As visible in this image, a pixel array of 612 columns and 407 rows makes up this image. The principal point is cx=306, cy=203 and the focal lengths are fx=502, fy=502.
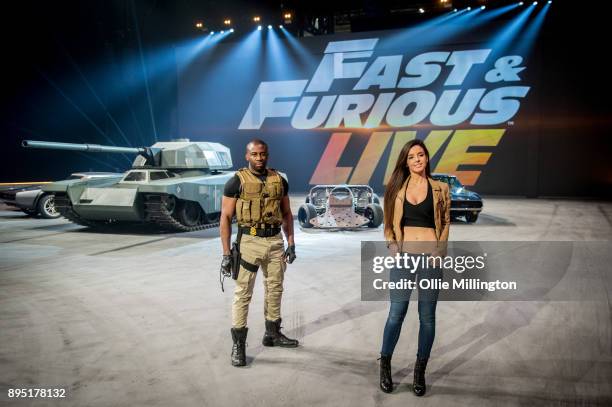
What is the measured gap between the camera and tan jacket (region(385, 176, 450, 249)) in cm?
351

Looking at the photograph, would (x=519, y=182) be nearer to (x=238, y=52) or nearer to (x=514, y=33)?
(x=514, y=33)

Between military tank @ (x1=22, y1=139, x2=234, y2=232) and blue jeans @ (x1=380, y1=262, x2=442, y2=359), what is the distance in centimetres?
852

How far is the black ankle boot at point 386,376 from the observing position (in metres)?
3.56

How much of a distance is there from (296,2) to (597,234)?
796 inches

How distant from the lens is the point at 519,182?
2155 centimetres

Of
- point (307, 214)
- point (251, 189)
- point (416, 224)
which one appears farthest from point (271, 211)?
point (307, 214)

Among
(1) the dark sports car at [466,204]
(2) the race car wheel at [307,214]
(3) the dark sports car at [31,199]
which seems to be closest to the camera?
(2) the race car wheel at [307,214]

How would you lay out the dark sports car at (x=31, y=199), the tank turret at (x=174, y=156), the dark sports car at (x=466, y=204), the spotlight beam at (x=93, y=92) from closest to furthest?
the dark sports car at (x=466, y=204) < the tank turret at (x=174, y=156) < the dark sports car at (x=31, y=199) < the spotlight beam at (x=93, y=92)

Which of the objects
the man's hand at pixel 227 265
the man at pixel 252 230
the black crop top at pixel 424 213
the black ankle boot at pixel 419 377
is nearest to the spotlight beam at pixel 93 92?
the man at pixel 252 230

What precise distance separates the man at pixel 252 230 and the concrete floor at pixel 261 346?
0.49 metres

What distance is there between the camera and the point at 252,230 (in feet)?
13.6

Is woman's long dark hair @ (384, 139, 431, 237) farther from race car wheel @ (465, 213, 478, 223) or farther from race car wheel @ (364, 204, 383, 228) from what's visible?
race car wheel @ (465, 213, 478, 223)

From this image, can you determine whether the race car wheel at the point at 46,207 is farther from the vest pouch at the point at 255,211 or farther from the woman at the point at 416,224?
the woman at the point at 416,224

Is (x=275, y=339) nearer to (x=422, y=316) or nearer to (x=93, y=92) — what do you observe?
(x=422, y=316)
